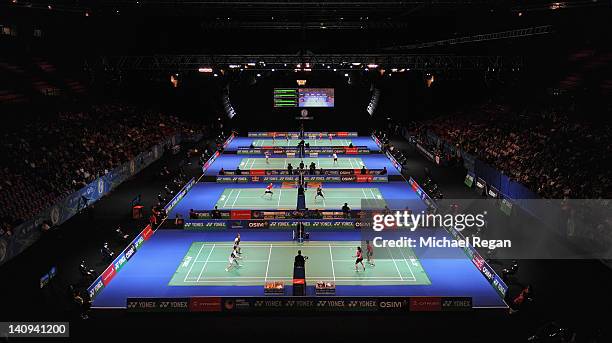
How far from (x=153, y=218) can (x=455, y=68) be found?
25.4 meters

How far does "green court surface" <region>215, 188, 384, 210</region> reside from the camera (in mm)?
33969

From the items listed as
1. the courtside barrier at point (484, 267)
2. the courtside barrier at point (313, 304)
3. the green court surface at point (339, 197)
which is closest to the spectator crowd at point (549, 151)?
the courtside barrier at point (484, 267)

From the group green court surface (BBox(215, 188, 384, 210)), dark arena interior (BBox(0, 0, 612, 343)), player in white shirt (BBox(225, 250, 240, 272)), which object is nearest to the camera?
dark arena interior (BBox(0, 0, 612, 343))

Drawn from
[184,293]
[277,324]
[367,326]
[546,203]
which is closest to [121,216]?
[184,293]

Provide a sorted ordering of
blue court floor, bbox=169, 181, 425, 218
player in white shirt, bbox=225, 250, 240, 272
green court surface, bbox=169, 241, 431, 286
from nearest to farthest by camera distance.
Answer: green court surface, bbox=169, 241, 431, 286
player in white shirt, bbox=225, 250, 240, 272
blue court floor, bbox=169, 181, 425, 218

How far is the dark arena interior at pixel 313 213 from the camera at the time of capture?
60.8 ft

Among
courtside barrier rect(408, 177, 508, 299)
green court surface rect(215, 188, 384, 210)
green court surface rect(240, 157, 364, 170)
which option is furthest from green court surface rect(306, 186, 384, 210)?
green court surface rect(240, 157, 364, 170)

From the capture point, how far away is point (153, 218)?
28359 millimetres

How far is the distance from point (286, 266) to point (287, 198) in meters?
12.5

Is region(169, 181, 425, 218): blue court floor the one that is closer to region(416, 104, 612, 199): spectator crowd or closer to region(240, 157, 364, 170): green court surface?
region(416, 104, 612, 199): spectator crowd

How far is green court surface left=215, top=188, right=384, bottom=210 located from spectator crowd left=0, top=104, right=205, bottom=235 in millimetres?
8324

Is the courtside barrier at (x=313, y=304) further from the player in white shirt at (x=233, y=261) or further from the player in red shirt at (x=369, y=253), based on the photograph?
the player in red shirt at (x=369, y=253)

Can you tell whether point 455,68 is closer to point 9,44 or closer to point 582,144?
point 582,144

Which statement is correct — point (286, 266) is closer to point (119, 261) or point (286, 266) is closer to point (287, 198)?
point (119, 261)
